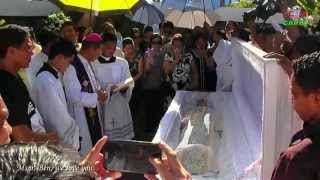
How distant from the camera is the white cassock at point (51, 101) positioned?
13.4 feet

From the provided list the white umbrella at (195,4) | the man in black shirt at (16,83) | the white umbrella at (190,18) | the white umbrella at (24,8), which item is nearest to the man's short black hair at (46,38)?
the man in black shirt at (16,83)

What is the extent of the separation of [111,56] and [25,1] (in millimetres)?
7022

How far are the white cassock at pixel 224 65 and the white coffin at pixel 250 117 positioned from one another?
381mm

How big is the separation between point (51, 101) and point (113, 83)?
68.0 inches

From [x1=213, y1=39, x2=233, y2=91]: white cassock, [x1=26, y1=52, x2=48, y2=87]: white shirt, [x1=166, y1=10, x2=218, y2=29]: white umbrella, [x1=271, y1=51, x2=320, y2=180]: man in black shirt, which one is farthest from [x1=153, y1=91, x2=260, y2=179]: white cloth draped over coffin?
[x1=166, y1=10, x2=218, y2=29]: white umbrella

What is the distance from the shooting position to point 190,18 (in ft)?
33.9

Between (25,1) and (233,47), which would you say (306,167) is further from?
(25,1)

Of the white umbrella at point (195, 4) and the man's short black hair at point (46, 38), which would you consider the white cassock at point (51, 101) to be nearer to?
the man's short black hair at point (46, 38)

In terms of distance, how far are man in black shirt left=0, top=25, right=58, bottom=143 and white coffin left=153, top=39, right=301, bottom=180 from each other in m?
1.18

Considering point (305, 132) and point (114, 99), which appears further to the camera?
point (114, 99)

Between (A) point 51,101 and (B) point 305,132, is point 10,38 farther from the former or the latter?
(B) point 305,132

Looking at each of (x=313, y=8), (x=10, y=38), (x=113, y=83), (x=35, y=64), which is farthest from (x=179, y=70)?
(x=10, y=38)

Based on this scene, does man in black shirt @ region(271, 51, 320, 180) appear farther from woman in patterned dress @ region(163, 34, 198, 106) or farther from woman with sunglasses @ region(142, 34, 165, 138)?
woman with sunglasses @ region(142, 34, 165, 138)

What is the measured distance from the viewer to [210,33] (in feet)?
30.2
